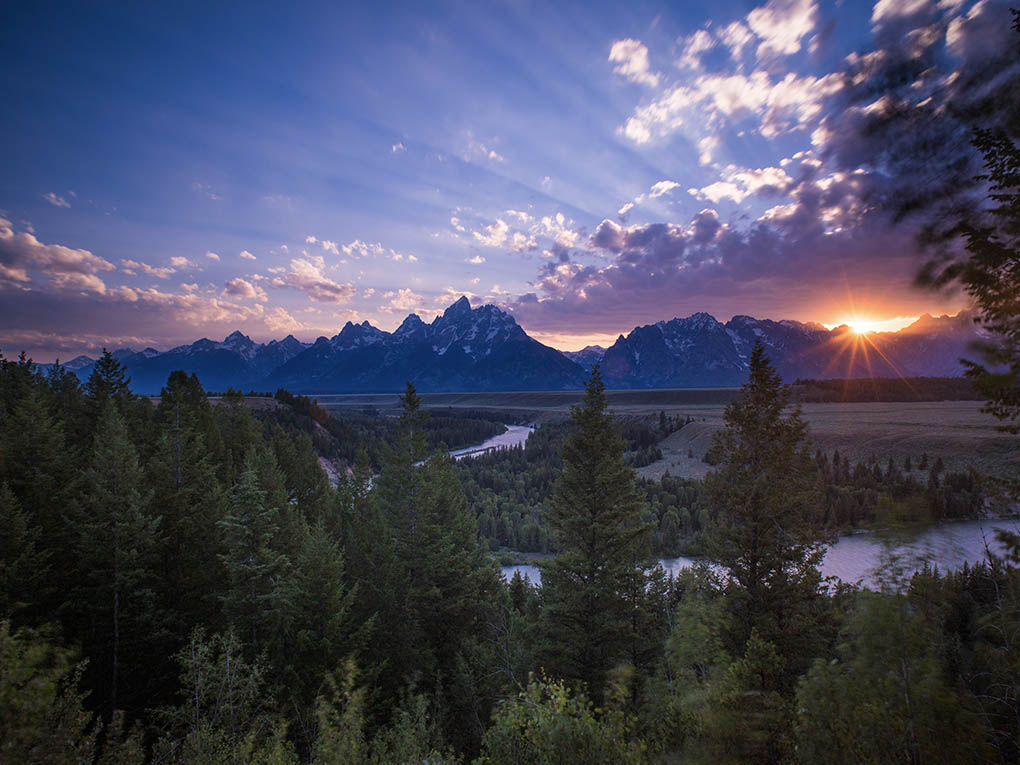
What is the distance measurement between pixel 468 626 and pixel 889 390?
193 metres

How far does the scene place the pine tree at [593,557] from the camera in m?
14.9

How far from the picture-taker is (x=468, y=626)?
2212 cm

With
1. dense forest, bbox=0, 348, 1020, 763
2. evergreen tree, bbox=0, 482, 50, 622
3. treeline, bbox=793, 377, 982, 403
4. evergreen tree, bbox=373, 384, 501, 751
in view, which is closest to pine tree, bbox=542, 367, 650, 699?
dense forest, bbox=0, 348, 1020, 763

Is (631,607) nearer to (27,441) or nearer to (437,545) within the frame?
(437,545)

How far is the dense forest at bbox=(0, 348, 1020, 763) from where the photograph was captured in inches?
289

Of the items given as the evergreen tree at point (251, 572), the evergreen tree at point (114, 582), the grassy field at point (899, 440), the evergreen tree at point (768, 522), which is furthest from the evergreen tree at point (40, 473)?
the grassy field at point (899, 440)

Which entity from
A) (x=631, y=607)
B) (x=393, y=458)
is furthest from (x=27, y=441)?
(x=631, y=607)

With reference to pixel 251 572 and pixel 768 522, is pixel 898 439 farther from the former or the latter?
pixel 251 572

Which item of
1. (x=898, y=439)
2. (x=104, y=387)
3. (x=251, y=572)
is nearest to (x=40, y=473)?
(x=251, y=572)

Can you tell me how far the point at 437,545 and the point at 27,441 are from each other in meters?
21.7

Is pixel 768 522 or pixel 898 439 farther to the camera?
Answer: pixel 898 439

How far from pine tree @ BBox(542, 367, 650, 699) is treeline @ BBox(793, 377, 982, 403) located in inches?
6085

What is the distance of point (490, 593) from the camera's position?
23.9 m

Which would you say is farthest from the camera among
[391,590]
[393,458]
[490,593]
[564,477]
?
[393,458]
